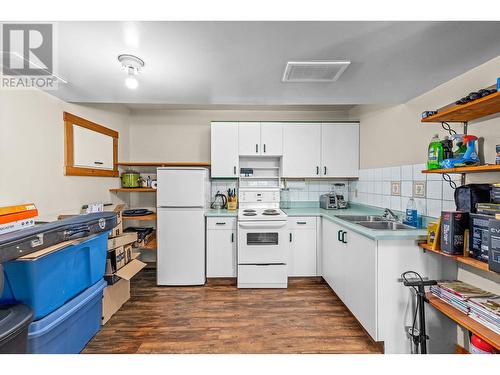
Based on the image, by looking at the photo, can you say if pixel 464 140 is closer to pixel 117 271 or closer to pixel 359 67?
pixel 359 67

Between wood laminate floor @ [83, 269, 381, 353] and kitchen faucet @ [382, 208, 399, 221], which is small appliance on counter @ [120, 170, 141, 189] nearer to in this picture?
wood laminate floor @ [83, 269, 381, 353]

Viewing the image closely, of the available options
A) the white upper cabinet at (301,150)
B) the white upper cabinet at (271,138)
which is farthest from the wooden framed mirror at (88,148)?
the white upper cabinet at (301,150)

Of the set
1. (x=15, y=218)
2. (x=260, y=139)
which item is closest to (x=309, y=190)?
(x=260, y=139)

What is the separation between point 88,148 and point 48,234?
1569mm

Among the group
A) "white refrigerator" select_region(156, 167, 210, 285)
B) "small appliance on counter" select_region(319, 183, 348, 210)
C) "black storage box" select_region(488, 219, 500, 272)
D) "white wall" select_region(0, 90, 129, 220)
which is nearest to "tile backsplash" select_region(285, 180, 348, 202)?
"small appliance on counter" select_region(319, 183, 348, 210)

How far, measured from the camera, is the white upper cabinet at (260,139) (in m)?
3.07

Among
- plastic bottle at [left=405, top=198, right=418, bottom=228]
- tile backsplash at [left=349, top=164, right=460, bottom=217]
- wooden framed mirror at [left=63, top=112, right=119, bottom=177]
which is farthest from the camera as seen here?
wooden framed mirror at [left=63, top=112, right=119, bottom=177]

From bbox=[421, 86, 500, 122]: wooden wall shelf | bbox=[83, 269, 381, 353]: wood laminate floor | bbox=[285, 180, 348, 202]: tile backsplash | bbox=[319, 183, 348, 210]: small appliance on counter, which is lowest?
bbox=[83, 269, 381, 353]: wood laminate floor

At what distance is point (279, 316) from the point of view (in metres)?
2.08

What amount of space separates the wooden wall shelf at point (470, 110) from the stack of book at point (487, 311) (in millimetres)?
1139

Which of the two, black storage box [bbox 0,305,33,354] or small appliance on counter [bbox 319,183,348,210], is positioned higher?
small appliance on counter [bbox 319,183,348,210]

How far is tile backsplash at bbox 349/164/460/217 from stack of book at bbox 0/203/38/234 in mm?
3002

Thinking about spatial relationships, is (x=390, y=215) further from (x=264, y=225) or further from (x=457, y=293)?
(x=264, y=225)

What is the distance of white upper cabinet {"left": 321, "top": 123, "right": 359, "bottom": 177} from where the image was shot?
10.2 ft
